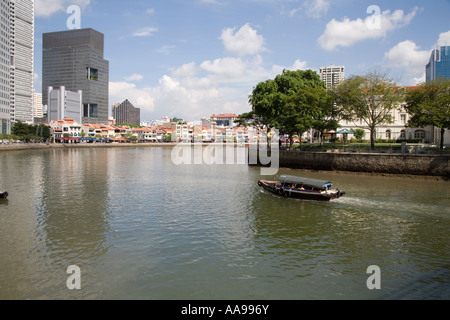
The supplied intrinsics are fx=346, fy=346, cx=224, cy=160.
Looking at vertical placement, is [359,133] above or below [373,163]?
above

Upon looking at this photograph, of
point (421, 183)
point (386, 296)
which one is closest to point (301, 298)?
point (386, 296)

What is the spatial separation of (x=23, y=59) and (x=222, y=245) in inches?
7833

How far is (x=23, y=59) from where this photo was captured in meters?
177

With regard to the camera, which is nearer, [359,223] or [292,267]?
[292,267]

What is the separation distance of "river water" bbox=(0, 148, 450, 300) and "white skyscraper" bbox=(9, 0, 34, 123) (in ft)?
552

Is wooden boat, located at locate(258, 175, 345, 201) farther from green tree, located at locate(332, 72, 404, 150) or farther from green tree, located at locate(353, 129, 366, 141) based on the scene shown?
green tree, located at locate(353, 129, 366, 141)

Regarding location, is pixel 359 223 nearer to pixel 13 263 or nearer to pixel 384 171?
pixel 13 263

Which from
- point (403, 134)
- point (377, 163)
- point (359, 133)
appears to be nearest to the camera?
point (377, 163)

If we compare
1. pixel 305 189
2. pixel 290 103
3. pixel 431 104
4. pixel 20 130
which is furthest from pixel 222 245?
pixel 20 130

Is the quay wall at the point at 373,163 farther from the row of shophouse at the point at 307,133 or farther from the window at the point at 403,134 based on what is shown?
the window at the point at 403,134

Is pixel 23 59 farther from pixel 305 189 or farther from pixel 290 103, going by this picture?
pixel 305 189

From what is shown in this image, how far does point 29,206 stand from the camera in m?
24.1
